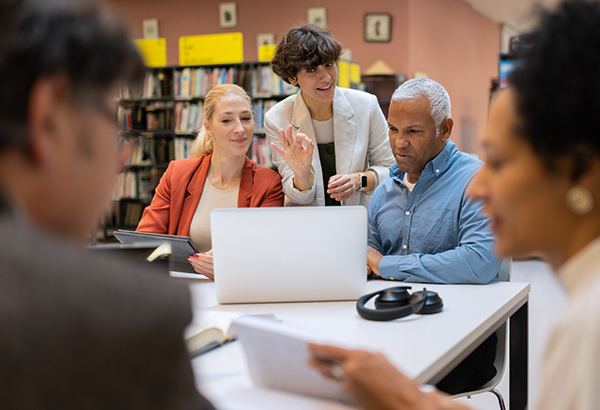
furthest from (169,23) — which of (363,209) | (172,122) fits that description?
(363,209)

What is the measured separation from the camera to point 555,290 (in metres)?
4.48

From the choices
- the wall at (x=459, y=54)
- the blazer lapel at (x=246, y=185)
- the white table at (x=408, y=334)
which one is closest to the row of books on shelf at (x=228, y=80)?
the wall at (x=459, y=54)

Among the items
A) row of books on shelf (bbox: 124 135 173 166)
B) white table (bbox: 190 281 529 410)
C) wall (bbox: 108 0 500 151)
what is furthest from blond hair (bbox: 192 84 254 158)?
wall (bbox: 108 0 500 151)

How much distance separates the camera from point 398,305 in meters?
1.38

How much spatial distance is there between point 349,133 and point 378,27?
16.9 feet

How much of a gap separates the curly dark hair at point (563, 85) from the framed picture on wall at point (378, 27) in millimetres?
6904

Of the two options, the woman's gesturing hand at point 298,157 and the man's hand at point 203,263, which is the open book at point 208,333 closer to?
the man's hand at point 203,263

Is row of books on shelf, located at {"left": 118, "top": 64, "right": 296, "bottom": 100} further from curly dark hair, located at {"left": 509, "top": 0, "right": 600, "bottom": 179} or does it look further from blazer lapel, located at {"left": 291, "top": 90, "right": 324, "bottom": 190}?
curly dark hair, located at {"left": 509, "top": 0, "right": 600, "bottom": 179}

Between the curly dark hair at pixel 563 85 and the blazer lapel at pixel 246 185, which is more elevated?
the curly dark hair at pixel 563 85

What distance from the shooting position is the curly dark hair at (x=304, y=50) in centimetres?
248

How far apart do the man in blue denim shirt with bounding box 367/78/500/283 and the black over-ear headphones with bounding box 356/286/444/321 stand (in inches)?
17.6

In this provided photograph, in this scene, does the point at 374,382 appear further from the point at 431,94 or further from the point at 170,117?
the point at 170,117

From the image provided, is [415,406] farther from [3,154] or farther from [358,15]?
[358,15]

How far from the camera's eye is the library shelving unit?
6156 mm
